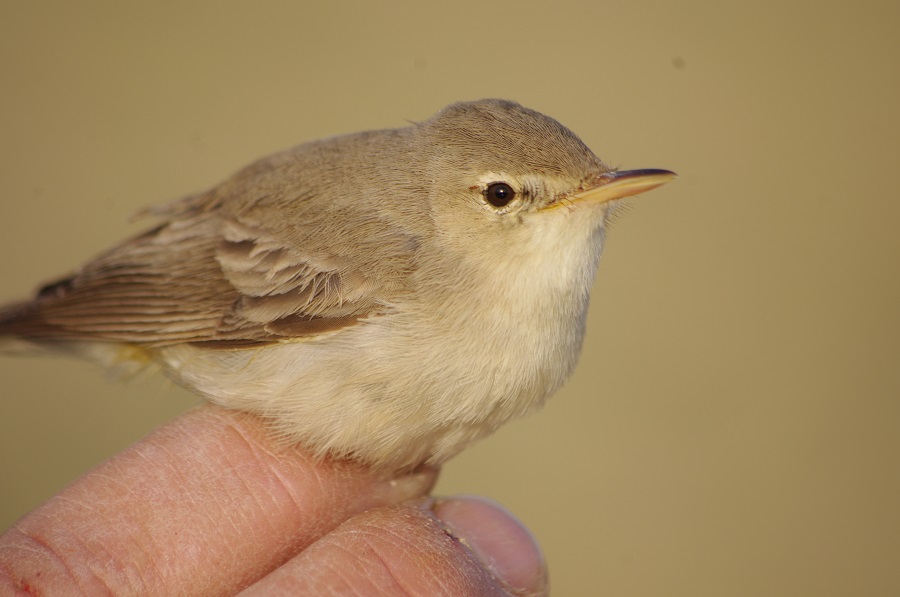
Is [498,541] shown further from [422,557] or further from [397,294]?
[397,294]

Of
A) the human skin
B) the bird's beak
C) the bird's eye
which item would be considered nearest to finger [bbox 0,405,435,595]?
the human skin

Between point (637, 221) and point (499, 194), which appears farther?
point (637, 221)

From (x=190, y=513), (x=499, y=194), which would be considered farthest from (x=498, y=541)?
(x=499, y=194)

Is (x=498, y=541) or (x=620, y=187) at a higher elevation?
(x=620, y=187)

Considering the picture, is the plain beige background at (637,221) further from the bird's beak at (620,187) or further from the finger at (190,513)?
the bird's beak at (620,187)

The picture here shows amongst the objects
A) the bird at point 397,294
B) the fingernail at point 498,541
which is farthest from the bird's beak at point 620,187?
the fingernail at point 498,541

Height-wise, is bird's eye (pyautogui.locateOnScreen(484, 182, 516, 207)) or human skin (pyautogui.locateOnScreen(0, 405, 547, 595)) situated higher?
bird's eye (pyautogui.locateOnScreen(484, 182, 516, 207))

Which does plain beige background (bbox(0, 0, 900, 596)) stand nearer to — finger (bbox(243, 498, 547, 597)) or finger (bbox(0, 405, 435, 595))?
finger (bbox(243, 498, 547, 597))
